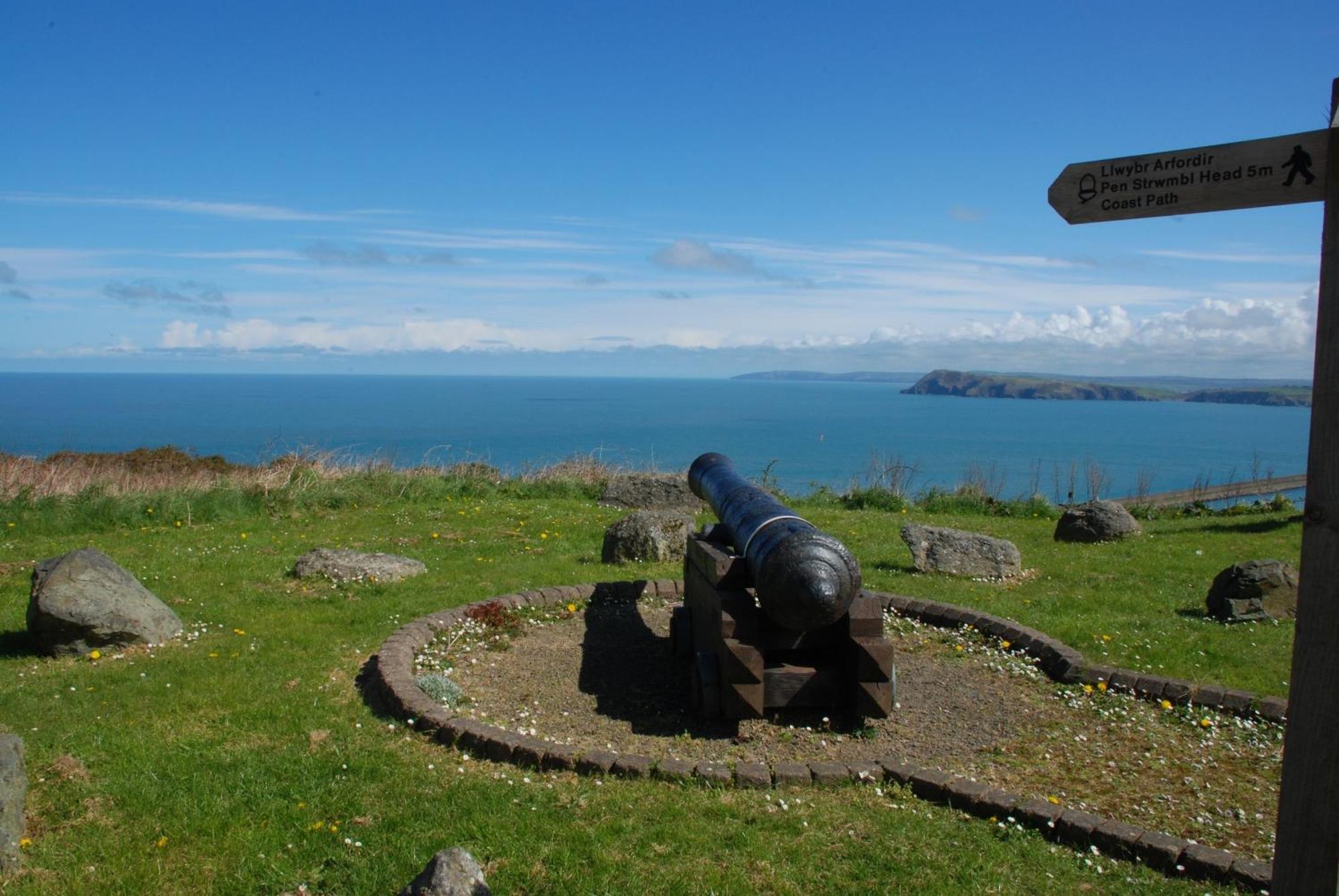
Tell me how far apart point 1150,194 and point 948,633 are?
5.56 meters

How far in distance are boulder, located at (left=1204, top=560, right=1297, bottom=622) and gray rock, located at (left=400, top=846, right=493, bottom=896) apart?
25.6 ft

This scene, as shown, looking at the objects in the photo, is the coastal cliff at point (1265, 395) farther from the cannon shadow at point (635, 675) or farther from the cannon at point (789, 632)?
the cannon at point (789, 632)

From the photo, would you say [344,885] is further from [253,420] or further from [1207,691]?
[253,420]

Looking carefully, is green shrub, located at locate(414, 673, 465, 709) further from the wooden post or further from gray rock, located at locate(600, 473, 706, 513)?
gray rock, located at locate(600, 473, 706, 513)

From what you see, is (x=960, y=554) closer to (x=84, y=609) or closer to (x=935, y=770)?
(x=935, y=770)

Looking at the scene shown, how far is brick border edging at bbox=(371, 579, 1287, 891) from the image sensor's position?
4383mm

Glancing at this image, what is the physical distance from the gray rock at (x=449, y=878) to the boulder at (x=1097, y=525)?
11776mm

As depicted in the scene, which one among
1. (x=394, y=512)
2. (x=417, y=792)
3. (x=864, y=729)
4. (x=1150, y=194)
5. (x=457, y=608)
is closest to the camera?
(x=1150, y=194)

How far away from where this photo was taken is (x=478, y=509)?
14.2 meters

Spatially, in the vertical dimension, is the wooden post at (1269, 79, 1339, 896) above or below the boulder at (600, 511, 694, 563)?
above

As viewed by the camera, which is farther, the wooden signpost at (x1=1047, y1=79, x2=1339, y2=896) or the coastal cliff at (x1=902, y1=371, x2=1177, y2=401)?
the coastal cliff at (x1=902, y1=371, x2=1177, y2=401)

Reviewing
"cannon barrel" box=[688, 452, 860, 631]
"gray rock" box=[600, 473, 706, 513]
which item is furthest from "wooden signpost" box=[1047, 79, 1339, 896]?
"gray rock" box=[600, 473, 706, 513]

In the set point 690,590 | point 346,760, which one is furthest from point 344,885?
point 690,590

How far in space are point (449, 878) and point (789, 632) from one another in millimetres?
3085
